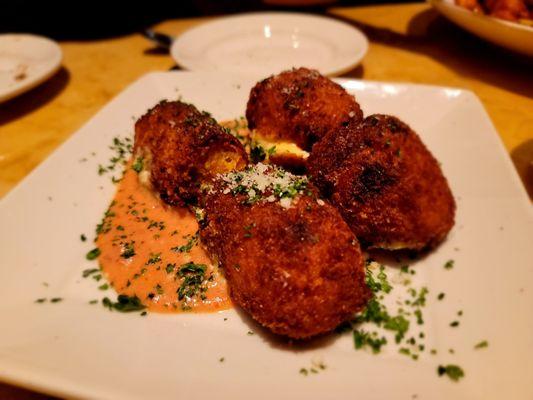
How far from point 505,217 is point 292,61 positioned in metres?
2.27

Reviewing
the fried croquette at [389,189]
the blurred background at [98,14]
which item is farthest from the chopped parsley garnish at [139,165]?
the blurred background at [98,14]

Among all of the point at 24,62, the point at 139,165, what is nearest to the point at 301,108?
the point at 139,165

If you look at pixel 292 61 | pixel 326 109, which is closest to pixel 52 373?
pixel 326 109

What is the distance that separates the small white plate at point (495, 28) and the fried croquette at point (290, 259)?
210 cm

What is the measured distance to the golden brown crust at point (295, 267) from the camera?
4.97 feet

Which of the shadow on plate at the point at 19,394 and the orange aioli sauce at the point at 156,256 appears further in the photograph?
the orange aioli sauce at the point at 156,256

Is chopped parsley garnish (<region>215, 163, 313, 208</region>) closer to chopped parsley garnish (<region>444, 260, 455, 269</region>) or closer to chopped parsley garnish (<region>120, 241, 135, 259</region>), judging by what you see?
chopped parsley garnish (<region>120, 241, 135, 259</region>)

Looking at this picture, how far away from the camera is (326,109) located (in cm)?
225

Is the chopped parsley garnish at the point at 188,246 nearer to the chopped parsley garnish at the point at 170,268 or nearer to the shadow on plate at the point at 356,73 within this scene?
the chopped parsley garnish at the point at 170,268

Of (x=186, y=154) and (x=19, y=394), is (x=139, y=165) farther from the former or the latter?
(x=19, y=394)

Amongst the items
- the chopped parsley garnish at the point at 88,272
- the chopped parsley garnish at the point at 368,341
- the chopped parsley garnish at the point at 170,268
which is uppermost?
the chopped parsley garnish at the point at 368,341

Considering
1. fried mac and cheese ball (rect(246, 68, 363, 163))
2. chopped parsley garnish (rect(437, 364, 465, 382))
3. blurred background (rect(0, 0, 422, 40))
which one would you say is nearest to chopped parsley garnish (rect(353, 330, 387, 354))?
chopped parsley garnish (rect(437, 364, 465, 382))

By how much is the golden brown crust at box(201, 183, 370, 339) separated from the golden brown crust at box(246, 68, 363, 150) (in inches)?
25.1

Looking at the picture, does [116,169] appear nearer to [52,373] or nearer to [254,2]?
[52,373]
